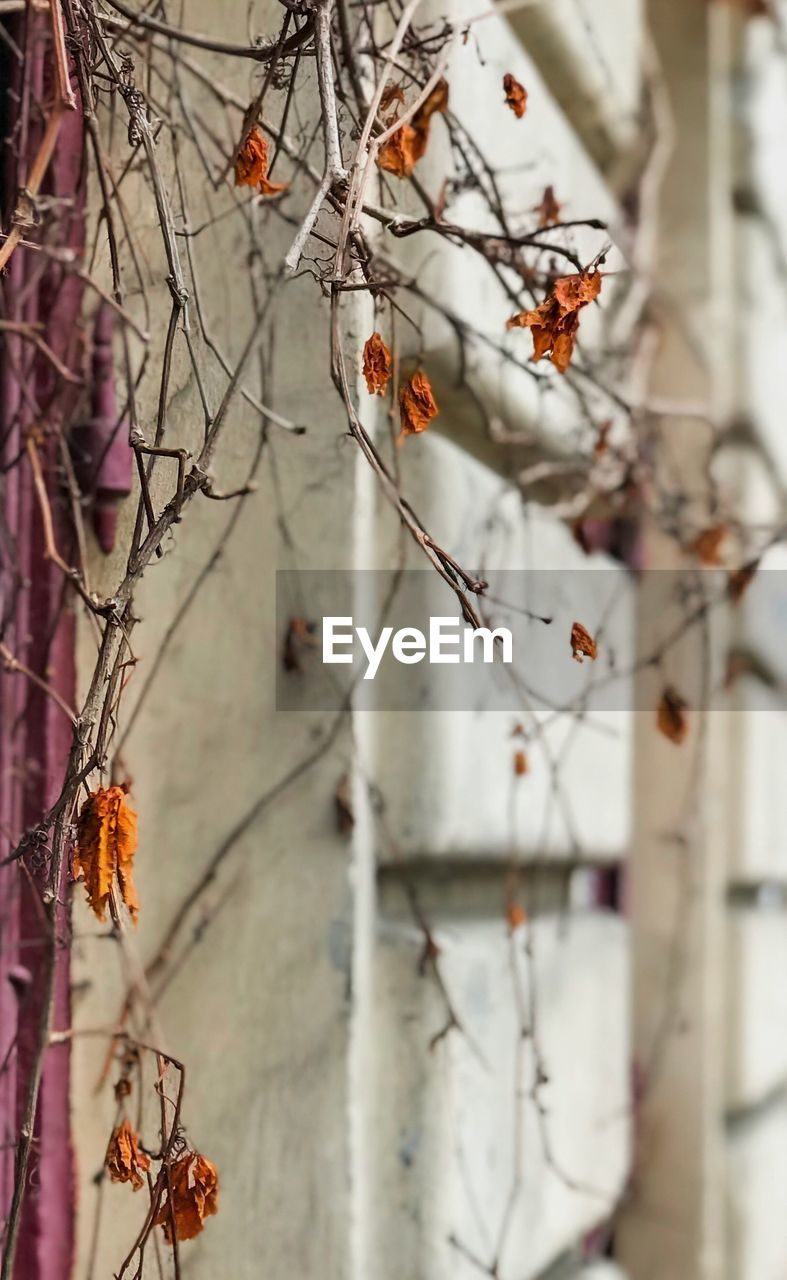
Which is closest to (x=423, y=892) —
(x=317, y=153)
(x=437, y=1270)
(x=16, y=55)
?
(x=437, y=1270)

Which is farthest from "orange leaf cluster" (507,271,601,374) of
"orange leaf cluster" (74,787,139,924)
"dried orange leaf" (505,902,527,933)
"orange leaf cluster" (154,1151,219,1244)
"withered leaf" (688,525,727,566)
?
"withered leaf" (688,525,727,566)

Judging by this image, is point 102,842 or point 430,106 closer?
point 102,842

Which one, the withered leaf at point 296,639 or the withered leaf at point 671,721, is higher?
the withered leaf at point 296,639

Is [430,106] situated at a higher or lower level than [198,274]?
higher

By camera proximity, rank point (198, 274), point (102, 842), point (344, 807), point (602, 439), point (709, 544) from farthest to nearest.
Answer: point (709, 544), point (602, 439), point (344, 807), point (198, 274), point (102, 842)

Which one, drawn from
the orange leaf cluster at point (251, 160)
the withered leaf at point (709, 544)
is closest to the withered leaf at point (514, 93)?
the orange leaf cluster at point (251, 160)

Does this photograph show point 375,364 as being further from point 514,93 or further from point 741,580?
point 741,580

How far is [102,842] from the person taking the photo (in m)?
0.61

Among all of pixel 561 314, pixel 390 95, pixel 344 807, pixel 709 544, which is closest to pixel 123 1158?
pixel 344 807

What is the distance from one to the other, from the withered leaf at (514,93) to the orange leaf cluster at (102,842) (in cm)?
49

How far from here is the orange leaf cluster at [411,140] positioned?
755 millimetres

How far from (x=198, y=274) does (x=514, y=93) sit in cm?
22

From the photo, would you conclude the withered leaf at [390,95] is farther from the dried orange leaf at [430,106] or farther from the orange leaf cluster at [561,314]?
the orange leaf cluster at [561,314]

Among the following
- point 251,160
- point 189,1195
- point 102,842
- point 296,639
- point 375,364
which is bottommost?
point 189,1195
